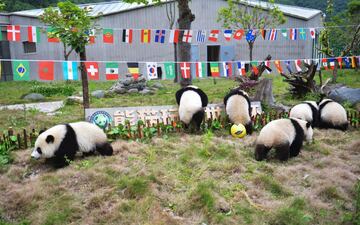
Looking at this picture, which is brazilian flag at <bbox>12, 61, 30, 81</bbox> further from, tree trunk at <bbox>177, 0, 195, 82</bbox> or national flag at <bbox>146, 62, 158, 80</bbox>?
tree trunk at <bbox>177, 0, 195, 82</bbox>

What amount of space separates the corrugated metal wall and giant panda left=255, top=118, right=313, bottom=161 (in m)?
12.2

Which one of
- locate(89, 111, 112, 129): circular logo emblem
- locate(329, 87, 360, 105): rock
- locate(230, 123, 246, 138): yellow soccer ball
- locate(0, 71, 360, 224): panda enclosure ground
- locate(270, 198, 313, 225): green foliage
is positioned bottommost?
locate(270, 198, 313, 225): green foliage

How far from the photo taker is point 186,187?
4629mm

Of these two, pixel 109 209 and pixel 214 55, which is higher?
pixel 214 55

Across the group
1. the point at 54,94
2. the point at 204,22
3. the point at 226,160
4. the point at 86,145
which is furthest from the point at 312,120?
the point at 204,22

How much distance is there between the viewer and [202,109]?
22.9 ft

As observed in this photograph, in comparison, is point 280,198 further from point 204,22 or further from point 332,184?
point 204,22

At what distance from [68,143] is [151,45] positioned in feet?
45.0

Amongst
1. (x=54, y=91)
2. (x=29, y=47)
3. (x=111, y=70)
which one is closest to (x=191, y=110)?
(x=111, y=70)

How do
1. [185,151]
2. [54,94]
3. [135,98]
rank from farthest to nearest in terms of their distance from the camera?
[54,94] < [135,98] < [185,151]

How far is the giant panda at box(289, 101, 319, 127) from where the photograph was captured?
740 centimetres

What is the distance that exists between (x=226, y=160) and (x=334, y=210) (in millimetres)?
1798

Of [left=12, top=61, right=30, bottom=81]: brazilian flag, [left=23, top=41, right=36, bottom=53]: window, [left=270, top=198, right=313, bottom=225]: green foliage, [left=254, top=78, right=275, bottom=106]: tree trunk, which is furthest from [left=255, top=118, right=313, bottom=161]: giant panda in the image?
[left=23, top=41, right=36, bottom=53]: window

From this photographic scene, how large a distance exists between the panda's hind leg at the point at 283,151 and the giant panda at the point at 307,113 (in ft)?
6.68
